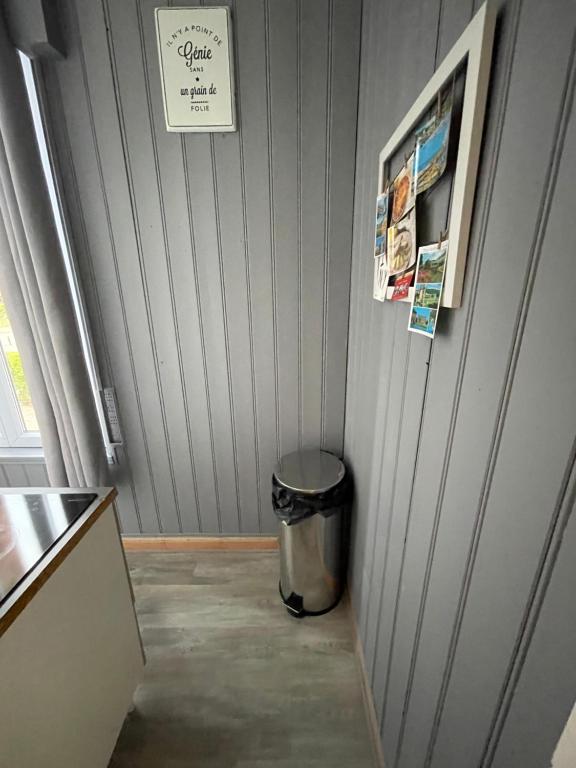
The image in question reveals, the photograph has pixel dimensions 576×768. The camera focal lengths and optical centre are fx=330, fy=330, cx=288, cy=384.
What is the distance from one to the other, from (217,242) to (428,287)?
3.85 ft

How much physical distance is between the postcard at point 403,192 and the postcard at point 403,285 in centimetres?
14

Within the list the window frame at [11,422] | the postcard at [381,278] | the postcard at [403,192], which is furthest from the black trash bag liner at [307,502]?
the window frame at [11,422]

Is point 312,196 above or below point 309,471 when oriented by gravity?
above

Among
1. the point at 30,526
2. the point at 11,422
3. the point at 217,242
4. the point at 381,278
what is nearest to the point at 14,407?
the point at 11,422

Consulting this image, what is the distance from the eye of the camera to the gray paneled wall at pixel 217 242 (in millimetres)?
1347

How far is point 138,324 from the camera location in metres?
1.68

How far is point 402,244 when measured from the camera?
800 mm

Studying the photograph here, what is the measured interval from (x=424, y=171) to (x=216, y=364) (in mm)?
1297

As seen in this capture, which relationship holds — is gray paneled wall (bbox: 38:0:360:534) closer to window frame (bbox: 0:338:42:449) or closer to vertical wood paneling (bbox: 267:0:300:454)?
vertical wood paneling (bbox: 267:0:300:454)

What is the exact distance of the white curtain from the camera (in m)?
1.30

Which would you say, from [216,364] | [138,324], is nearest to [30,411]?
[138,324]

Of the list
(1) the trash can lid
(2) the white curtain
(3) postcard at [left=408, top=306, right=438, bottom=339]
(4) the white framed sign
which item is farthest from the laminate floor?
(4) the white framed sign

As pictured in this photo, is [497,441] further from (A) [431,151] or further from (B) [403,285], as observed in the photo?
(A) [431,151]

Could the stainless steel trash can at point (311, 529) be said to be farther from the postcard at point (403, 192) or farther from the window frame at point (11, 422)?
the window frame at point (11, 422)
